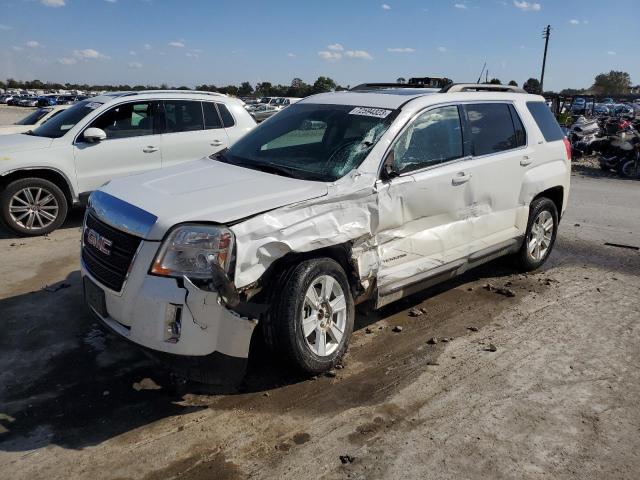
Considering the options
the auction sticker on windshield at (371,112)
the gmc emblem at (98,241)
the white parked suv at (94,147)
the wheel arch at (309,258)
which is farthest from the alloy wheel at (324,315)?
the white parked suv at (94,147)

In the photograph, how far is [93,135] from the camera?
724 centimetres

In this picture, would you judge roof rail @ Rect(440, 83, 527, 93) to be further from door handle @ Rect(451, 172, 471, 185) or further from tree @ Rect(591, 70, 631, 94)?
tree @ Rect(591, 70, 631, 94)

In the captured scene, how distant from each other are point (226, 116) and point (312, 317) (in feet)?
18.6

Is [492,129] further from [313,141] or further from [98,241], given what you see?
[98,241]

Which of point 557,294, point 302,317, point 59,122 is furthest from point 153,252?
point 59,122

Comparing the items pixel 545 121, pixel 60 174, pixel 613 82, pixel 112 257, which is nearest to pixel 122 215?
pixel 112 257

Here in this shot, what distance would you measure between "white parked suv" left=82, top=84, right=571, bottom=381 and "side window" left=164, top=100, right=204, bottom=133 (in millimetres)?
3453

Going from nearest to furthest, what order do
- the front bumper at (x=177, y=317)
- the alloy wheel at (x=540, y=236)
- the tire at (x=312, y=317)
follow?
the front bumper at (x=177, y=317) → the tire at (x=312, y=317) → the alloy wheel at (x=540, y=236)

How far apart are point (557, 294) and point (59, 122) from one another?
266 inches

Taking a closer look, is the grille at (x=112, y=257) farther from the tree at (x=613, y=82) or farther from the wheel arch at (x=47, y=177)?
the tree at (x=613, y=82)

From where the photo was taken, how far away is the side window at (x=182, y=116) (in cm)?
805

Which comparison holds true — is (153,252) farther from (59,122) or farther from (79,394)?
(59,122)

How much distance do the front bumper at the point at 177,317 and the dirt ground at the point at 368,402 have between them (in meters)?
0.49

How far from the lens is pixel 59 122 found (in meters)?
7.63
